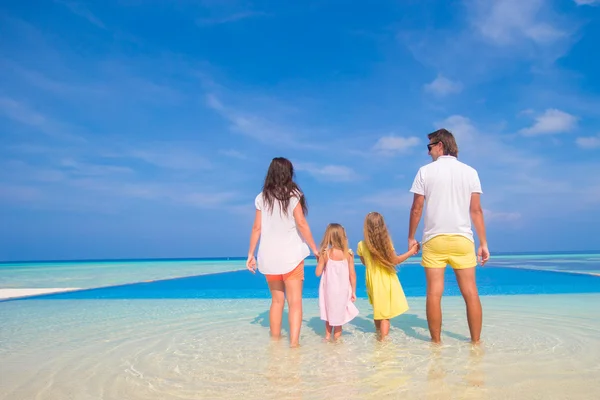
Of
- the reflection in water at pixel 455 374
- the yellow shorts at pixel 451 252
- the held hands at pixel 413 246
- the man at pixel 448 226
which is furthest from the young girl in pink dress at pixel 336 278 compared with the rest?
the reflection in water at pixel 455 374

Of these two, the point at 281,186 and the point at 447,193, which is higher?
the point at 281,186

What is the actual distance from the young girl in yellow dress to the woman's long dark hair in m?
0.98

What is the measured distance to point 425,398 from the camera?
293cm

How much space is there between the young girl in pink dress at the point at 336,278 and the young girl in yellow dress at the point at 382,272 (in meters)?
0.25

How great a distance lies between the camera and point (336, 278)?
527cm

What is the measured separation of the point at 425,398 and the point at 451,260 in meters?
1.90

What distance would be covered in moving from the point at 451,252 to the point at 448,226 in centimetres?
28

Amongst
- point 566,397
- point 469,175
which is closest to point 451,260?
point 469,175

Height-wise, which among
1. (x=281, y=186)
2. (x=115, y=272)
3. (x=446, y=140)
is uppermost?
(x=446, y=140)

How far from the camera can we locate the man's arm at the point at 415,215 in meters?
4.63

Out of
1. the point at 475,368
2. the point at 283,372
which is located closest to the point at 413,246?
the point at 475,368

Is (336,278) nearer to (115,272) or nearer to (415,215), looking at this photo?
(415,215)

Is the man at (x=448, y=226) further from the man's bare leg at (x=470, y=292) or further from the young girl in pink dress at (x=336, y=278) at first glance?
the young girl in pink dress at (x=336, y=278)

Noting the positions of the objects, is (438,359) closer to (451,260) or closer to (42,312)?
(451,260)
